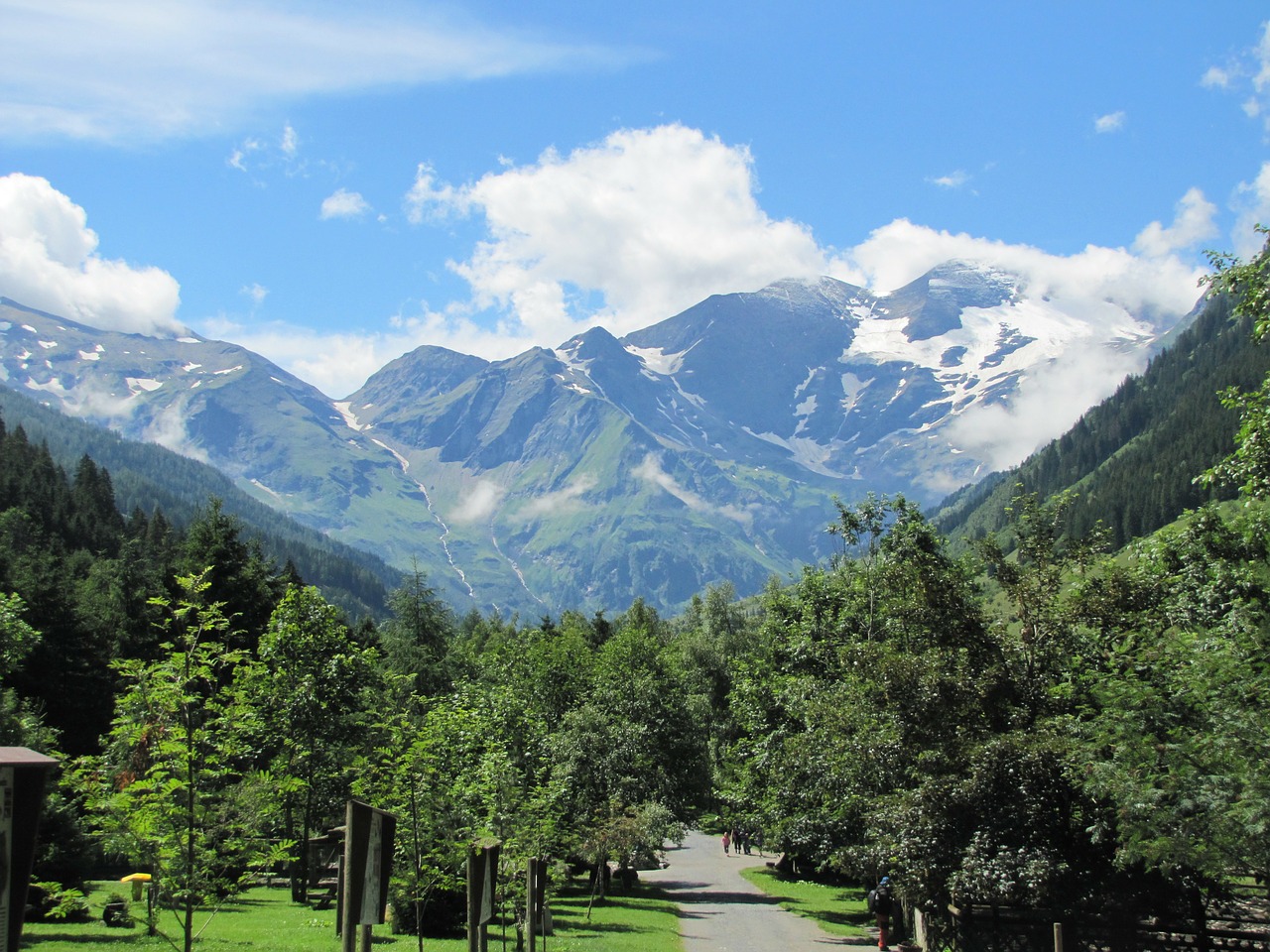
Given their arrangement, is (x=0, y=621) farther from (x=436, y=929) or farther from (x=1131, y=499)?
(x=1131, y=499)

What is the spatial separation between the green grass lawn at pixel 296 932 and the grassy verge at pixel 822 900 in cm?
606

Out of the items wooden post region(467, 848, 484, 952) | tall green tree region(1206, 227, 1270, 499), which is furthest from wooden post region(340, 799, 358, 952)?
tall green tree region(1206, 227, 1270, 499)

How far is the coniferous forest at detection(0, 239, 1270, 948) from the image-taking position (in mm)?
20703

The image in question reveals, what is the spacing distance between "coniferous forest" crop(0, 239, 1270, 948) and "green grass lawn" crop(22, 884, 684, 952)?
2167mm

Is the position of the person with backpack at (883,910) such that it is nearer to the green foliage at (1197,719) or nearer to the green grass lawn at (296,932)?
the green grass lawn at (296,932)

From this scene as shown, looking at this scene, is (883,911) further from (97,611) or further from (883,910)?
(97,611)

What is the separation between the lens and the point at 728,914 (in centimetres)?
4350

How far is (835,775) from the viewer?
3178cm

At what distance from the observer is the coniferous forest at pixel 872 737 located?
67.9 ft

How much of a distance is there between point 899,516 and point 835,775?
1442cm

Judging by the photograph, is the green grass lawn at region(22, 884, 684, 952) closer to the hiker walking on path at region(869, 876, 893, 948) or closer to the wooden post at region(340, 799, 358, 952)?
the hiker walking on path at region(869, 876, 893, 948)

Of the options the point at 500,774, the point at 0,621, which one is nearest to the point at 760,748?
the point at 500,774

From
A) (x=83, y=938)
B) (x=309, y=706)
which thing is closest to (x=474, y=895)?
(x=83, y=938)

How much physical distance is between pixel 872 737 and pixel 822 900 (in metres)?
25.3
